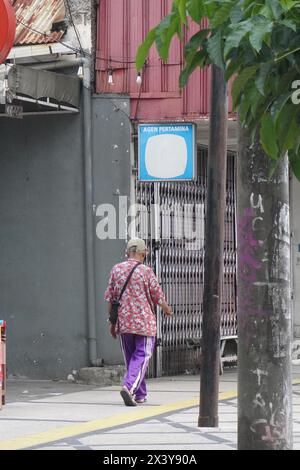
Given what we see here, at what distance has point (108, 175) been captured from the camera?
13352mm

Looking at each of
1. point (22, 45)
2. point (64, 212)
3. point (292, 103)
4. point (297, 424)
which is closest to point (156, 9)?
point (22, 45)

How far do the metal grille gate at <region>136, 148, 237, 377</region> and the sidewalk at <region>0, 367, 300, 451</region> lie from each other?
98cm

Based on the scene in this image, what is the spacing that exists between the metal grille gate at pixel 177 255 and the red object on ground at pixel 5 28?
13.0ft

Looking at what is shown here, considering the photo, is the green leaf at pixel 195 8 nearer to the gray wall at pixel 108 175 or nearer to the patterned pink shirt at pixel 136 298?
the patterned pink shirt at pixel 136 298

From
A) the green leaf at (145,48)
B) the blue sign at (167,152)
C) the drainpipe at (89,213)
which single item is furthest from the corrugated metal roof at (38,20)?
the green leaf at (145,48)

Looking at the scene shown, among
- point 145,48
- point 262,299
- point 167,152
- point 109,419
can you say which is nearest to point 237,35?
point 145,48

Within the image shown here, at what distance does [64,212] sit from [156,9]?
10.2 ft

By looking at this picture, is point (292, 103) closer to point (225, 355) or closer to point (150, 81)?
point (150, 81)

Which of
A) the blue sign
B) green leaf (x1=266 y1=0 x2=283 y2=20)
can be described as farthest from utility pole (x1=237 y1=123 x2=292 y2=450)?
the blue sign

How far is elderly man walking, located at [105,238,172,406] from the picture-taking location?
35.4 ft

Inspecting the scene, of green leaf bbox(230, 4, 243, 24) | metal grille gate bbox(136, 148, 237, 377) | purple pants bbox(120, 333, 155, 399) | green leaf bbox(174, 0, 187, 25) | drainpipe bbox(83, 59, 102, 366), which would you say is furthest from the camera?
metal grille gate bbox(136, 148, 237, 377)

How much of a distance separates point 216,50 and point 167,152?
8607 millimetres

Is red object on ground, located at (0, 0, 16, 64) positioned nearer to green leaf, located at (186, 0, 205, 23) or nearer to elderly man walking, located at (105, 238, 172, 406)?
elderly man walking, located at (105, 238, 172, 406)

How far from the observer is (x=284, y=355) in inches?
230
